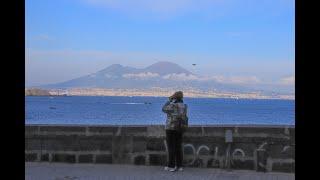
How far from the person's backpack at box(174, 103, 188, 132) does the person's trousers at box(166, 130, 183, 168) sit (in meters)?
0.14

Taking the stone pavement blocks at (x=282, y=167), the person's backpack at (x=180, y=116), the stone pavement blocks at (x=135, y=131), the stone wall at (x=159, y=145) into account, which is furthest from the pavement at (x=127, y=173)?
the person's backpack at (x=180, y=116)

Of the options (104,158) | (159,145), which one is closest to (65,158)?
(104,158)

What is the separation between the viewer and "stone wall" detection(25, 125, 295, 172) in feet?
37.7

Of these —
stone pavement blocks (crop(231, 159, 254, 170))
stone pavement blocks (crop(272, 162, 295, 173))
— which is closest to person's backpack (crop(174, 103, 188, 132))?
stone pavement blocks (crop(231, 159, 254, 170))

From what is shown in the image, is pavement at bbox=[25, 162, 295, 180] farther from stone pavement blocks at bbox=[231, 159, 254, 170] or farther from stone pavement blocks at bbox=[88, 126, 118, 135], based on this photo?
stone pavement blocks at bbox=[88, 126, 118, 135]

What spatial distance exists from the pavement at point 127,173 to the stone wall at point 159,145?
247 mm

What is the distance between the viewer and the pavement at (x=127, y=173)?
408 inches

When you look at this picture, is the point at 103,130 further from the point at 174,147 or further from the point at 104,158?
the point at 174,147

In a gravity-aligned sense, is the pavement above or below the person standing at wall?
below

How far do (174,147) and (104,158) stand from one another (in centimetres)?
191

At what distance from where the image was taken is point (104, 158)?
1247cm

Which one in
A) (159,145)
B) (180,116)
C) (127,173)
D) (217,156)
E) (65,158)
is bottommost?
(127,173)
